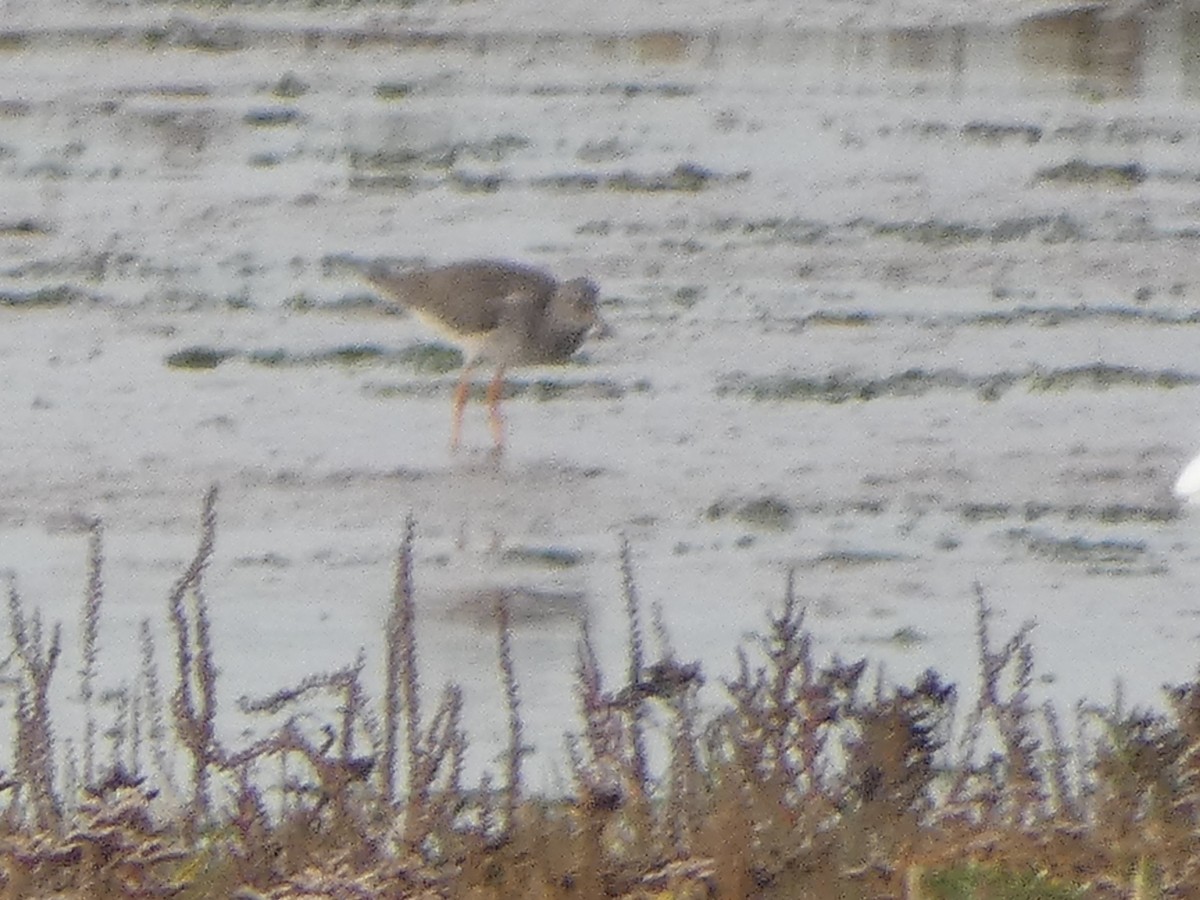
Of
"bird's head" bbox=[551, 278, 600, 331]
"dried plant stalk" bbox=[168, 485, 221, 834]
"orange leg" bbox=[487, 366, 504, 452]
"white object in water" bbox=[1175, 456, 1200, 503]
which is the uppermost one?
"bird's head" bbox=[551, 278, 600, 331]

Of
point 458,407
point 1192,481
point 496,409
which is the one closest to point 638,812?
point 1192,481

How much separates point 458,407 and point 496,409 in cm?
19

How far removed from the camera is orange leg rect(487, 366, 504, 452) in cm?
1007

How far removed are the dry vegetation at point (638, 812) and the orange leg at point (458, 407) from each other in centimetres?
509

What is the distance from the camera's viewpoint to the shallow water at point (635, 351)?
312 inches

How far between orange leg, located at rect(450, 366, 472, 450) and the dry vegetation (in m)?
5.09

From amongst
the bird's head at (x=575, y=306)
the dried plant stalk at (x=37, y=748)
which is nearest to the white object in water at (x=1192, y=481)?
the dried plant stalk at (x=37, y=748)

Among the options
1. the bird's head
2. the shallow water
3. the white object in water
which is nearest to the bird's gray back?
the bird's head

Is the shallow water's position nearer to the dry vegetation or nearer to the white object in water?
the white object in water

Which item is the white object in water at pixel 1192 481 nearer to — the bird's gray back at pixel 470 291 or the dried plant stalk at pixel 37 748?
the dried plant stalk at pixel 37 748

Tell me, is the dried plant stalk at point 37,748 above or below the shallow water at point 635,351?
below

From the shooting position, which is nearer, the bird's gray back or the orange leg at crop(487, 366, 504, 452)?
the orange leg at crop(487, 366, 504, 452)

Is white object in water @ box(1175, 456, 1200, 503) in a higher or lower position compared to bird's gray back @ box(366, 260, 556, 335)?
lower

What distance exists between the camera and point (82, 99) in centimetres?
1869
